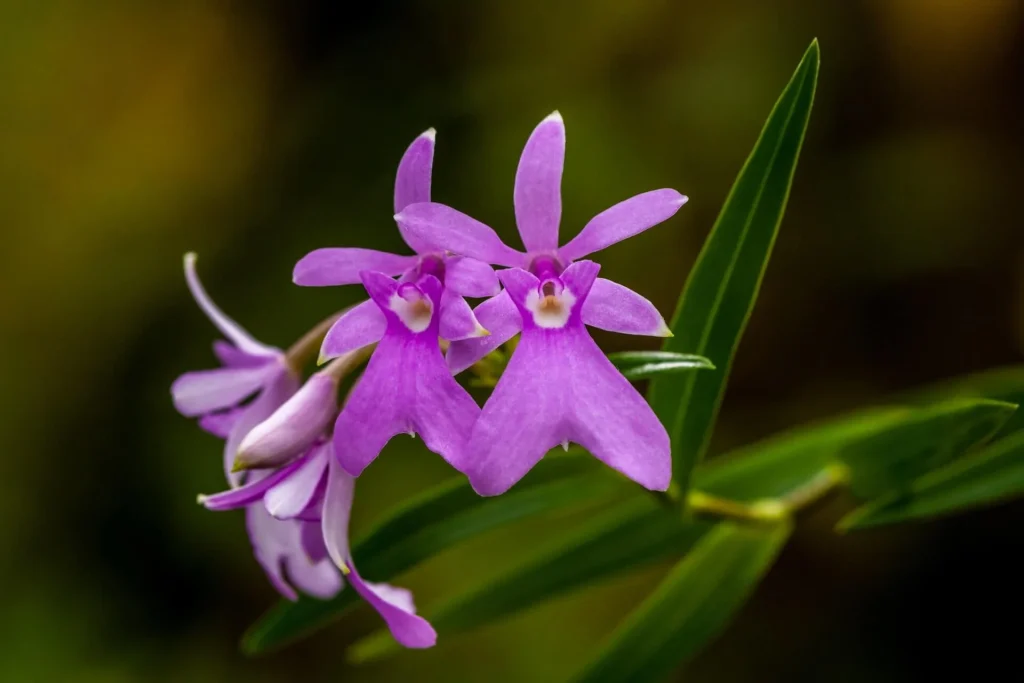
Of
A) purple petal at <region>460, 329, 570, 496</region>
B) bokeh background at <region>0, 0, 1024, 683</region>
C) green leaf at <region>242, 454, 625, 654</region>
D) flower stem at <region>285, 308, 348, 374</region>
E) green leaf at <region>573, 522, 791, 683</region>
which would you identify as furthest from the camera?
bokeh background at <region>0, 0, 1024, 683</region>

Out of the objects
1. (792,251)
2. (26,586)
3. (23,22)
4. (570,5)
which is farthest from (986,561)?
(23,22)

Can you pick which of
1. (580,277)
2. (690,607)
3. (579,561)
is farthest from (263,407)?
(690,607)

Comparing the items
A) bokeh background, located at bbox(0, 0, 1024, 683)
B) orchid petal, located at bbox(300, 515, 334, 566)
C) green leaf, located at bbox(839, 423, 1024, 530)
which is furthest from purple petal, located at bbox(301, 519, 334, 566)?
bokeh background, located at bbox(0, 0, 1024, 683)

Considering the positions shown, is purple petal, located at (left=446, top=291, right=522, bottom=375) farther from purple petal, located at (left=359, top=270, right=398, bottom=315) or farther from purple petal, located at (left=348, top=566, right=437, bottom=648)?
purple petal, located at (left=348, top=566, right=437, bottom=648)

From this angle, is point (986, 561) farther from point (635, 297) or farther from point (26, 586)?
point (26, 586)

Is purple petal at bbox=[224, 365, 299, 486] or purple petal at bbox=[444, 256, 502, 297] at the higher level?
purple petal at bbox=[444, 256, 502, 297]

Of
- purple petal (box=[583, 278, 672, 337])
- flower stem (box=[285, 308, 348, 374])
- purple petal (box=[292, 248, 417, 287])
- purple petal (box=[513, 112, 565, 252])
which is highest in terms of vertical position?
purple petal (box=[513, 112, 565, 252])

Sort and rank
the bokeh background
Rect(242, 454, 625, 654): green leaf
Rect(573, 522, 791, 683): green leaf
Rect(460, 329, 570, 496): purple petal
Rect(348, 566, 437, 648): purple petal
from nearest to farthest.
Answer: Rect(460, 329, 570, 496): purple petal
Rect(348, 566, 437, 648): purple petal
Rect(242, 454, 625, 654): green leaf
Rect(573, 522, 791, 683): green leaf
the bokeh background
